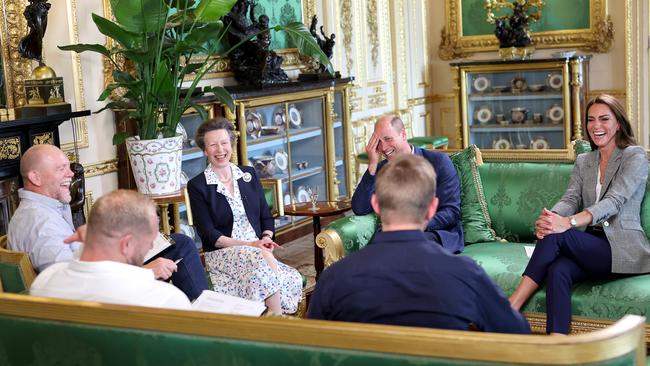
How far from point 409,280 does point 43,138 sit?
3.36m

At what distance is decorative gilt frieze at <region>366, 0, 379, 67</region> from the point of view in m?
8.91

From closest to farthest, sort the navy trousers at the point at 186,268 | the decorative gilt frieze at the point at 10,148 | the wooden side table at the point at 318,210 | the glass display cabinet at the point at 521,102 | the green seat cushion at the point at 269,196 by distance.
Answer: the navy trousers at the point at 186,268, the decorative gilt frieze at the point at 10,148, the green seat cushion at the point at 269,196, the wooden side table at the point at 318,210, the glass display cabinet at the point at 521,102

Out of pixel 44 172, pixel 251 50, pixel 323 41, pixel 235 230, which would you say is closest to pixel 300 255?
pixel 251 50

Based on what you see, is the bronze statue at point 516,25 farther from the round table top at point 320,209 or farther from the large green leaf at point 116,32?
the large green leaf at point 116,32

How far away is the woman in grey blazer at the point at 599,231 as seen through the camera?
3844mm

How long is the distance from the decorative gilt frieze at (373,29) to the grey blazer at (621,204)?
16.3 feet

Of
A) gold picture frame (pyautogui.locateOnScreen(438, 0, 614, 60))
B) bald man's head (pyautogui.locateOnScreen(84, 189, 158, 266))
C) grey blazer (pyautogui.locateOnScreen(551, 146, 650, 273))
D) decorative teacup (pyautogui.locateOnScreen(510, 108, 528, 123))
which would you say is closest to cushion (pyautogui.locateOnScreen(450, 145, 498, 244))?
grey blazer (pyautogui.locateOnScreen(551, 146, 650, 273))

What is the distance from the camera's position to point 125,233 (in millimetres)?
2398

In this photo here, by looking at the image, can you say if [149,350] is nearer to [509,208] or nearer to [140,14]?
[509,208]

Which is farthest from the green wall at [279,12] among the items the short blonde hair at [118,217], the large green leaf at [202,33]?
the short blonde hair at [118,217]

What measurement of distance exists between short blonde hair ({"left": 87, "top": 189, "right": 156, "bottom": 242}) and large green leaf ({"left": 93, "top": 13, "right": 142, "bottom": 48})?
286 cm

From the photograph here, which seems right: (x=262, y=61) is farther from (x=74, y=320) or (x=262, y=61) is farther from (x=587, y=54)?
(x=74, y=320)

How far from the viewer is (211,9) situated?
216 inches

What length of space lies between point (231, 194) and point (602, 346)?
275cm
